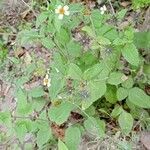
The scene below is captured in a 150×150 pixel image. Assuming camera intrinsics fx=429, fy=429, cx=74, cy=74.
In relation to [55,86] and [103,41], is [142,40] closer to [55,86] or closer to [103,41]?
[103,41]

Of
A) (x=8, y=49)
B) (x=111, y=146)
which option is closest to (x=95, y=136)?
(x=111, y=146)

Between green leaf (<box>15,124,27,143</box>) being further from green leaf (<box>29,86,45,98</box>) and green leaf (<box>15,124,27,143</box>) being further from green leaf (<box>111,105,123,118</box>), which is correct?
green leaf (<box>111,105,123,118</box>)

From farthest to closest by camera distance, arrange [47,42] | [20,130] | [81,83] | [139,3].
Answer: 1. [139,3]
2. [47,42]
3. [81,83]
4. [20,130]

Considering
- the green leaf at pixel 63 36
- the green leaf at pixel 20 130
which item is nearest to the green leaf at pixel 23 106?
the green leaf at pixel 20 130

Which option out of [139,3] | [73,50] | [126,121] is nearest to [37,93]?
[73,50]

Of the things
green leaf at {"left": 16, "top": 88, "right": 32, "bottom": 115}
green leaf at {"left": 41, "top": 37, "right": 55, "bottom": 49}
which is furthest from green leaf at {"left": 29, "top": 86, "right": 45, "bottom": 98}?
green leaf at {"left": 41, "top": 37, "right": 55, "bottom": 49}

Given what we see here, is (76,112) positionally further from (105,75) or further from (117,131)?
(105,75)

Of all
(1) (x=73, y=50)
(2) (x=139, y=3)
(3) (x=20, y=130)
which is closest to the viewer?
(3) (x=20, y=130)
